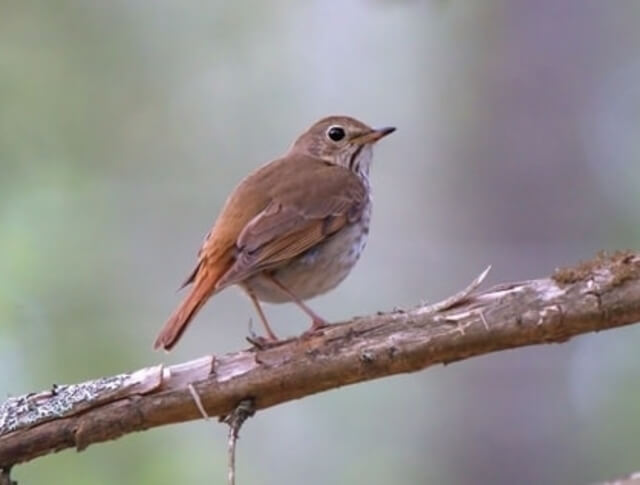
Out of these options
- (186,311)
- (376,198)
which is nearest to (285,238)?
(186,311)

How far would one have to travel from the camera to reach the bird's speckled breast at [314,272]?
534 cm

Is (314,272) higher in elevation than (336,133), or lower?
lower

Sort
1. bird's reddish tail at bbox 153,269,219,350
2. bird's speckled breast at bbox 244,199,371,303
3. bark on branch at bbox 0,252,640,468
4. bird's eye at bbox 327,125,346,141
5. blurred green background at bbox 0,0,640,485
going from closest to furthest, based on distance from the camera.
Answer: bark on branch at bbox 0,252,640,468 < bird's reddish tail at bbox 153,269,219,350 < bird's speckled breast at bbox 244,199,371,303 < bird's eye at bbox 327,125,346,141 < blurred green background at bbox 0,0,640,485

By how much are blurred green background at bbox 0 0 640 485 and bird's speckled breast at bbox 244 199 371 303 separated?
121 cm

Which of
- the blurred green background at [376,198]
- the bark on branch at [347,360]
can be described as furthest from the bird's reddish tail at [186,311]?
the blurred green background at [376,198]

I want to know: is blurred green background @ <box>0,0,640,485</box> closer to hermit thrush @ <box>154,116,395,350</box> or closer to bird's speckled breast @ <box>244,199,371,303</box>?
hermit thrush @ <box>154,116,395,350</box>

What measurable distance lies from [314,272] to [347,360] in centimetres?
126

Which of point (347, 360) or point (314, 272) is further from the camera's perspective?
point (314, 272)

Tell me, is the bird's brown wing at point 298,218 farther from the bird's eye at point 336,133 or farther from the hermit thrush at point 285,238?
the bird's eye at point 336,133

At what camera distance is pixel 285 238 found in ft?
17.2

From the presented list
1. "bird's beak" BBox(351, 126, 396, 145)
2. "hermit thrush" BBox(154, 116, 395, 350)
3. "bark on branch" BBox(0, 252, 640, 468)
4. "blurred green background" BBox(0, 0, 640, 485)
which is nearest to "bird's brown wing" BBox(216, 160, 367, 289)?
"hermit thrush" BBox(154, 116, 395, 350)

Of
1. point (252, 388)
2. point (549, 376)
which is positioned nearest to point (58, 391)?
point (252, 388)

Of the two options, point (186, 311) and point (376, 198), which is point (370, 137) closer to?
point (186, 311)

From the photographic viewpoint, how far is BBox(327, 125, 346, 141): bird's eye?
20.7ft
